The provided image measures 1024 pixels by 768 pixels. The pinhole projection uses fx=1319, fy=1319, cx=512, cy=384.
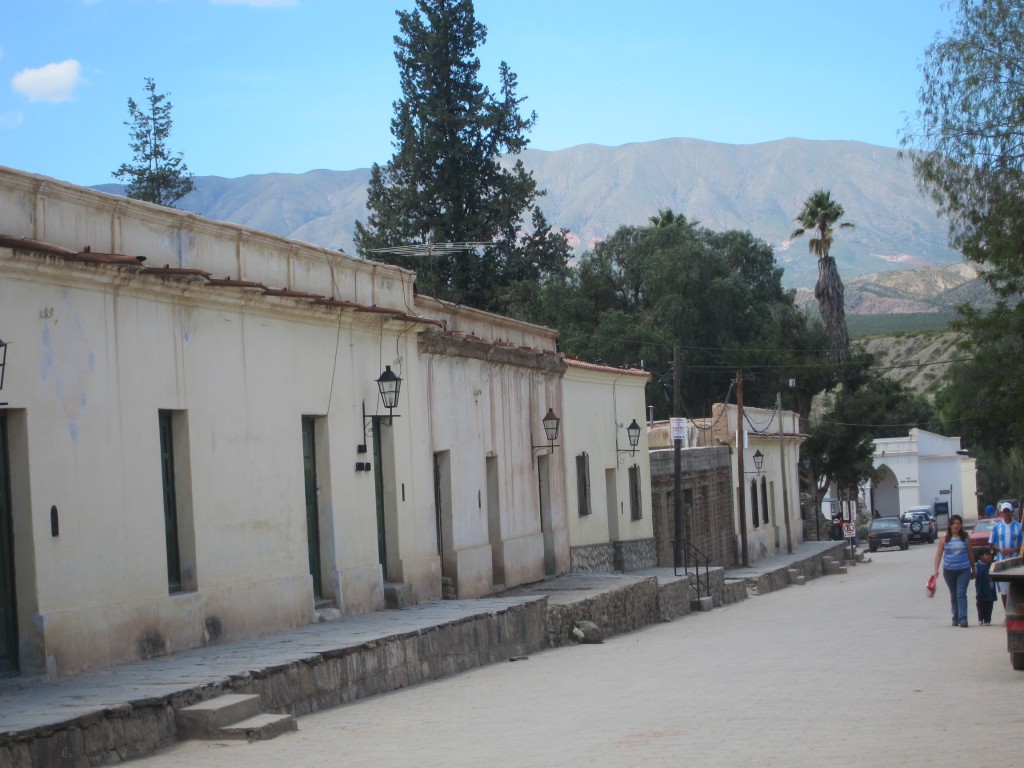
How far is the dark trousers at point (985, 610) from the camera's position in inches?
746

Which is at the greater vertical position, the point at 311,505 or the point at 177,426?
the point at 177,426

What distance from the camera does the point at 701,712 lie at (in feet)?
34.2

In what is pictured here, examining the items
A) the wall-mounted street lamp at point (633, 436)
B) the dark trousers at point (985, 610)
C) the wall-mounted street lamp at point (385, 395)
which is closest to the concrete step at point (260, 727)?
the wall-mounted street lamp at point (385, 395)

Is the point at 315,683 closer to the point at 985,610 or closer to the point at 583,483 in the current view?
the point at 985,610

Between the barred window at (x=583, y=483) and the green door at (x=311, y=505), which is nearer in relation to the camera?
the green door at (x=311, y=505)

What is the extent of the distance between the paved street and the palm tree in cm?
4657

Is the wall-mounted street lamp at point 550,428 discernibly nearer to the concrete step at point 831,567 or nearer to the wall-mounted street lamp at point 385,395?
the wall-mounted street lamp at point 385,395

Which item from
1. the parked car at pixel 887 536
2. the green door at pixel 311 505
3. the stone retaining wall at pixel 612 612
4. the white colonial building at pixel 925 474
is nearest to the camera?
the green door at pixel 311 505

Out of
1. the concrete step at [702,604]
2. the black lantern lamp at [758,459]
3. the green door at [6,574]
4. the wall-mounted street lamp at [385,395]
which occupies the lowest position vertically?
the concrete step at [702,604]

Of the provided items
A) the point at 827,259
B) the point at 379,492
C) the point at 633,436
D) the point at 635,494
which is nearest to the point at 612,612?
the point at 379,492

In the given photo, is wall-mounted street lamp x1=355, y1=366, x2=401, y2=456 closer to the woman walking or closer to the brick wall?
the woman walking

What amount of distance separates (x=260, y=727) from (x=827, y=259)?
57.2m

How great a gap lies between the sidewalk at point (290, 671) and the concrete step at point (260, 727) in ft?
1.23

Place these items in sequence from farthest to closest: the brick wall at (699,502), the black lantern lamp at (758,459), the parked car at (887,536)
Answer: the parked car at (887,536)
the black lantern lamp at (758,459)
the brick wall at (699,502)
